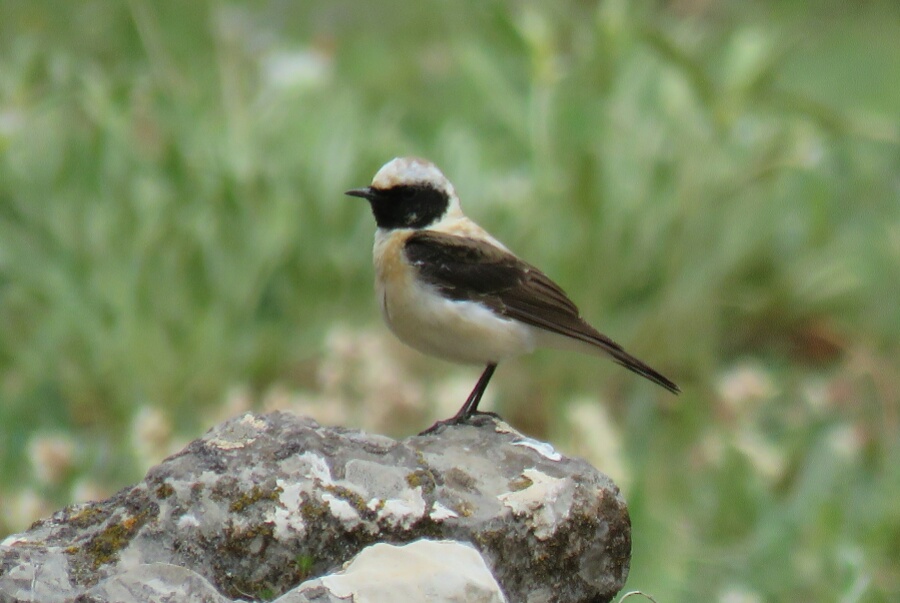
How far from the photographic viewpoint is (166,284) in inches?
263

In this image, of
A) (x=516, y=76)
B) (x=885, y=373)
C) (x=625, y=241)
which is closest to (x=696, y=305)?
(x=625, y=241)

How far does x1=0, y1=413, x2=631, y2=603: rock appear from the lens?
104 inches

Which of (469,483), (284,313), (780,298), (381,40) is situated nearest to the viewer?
(469,483)

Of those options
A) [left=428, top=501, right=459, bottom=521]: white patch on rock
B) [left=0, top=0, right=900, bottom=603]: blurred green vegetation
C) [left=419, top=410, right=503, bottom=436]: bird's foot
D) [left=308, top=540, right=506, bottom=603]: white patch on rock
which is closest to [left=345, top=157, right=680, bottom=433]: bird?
[left=419, top=410, right=503, bottom=436]: bird's foot

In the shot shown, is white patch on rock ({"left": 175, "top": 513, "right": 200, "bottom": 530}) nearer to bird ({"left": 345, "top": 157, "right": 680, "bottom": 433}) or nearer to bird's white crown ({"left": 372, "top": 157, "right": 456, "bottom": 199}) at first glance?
bird ({"left": 345, "top": 157, "right": 680, "bottom": 433})

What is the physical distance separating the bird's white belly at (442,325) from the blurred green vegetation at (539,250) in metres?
1.24

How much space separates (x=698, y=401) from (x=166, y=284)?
8.65 feet

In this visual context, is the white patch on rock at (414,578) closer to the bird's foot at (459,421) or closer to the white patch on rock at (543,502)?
the white patch on rock at (543,502)

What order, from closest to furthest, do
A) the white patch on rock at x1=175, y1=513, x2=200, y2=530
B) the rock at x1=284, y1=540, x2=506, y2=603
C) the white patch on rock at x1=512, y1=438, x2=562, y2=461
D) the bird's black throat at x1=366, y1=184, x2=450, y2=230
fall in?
the rock at x1=284, y1=540, x2=506, y2=603
the white patch on rock at x1=175, y1=513, x2=200, y2=530
the white patch on rock at x1=512, y1=438, x2=562, y2=461
the bird's black throat at x1=366, y1=184, x2=450, y2=230

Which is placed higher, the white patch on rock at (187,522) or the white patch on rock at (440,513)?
the white patch on rock at (440,513)

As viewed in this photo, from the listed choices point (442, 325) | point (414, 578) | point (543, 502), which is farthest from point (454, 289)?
point (414, 578)

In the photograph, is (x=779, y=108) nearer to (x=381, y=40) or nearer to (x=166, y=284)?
(x=166, y=284)

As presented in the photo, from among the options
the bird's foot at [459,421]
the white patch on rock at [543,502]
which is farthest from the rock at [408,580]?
the bird's foot at [459,421]

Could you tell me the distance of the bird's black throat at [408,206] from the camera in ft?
15.3
